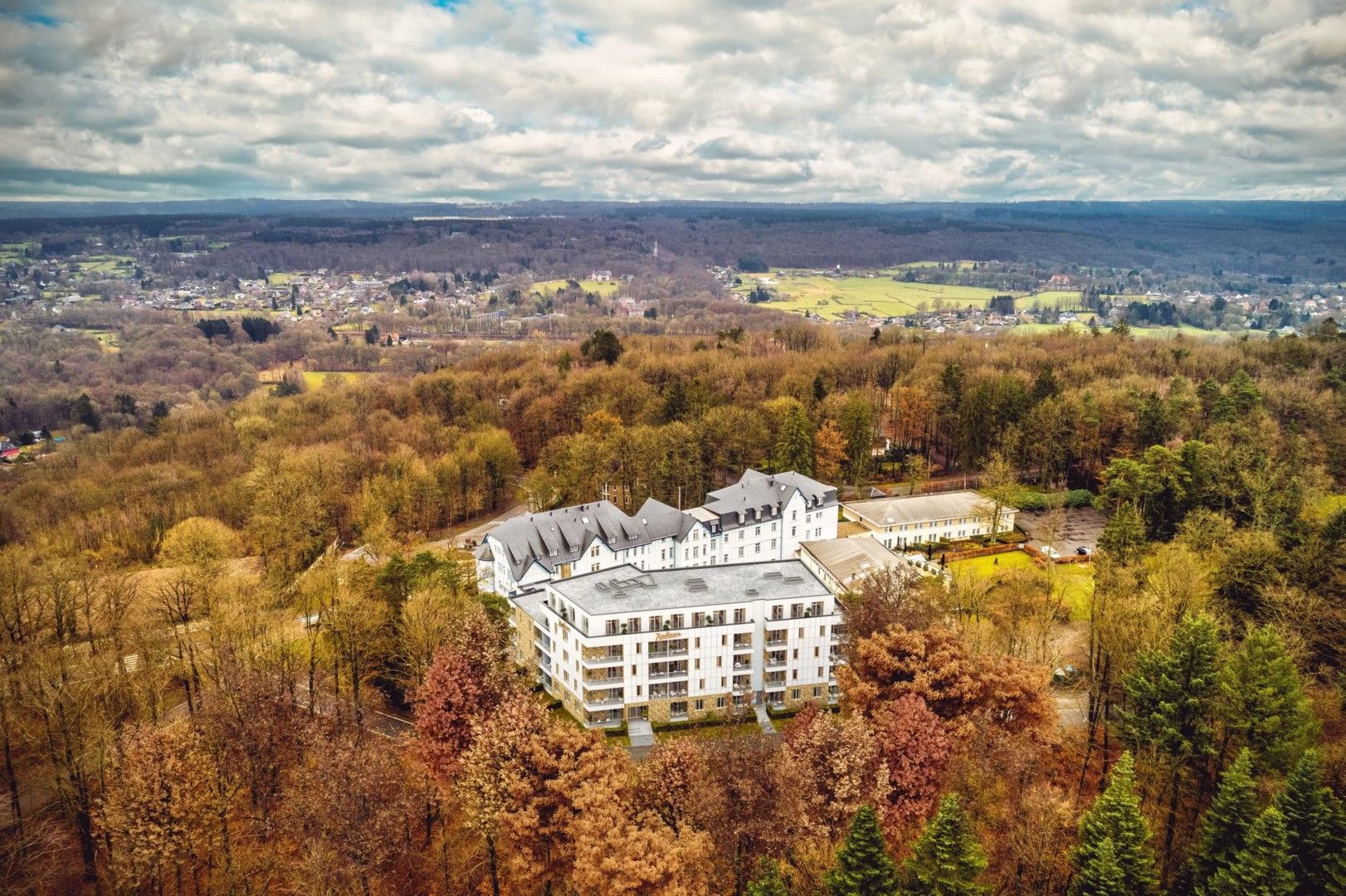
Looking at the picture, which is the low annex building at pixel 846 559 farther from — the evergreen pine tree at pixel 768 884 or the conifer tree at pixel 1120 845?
the evergreen pine tree at pixel 768 884

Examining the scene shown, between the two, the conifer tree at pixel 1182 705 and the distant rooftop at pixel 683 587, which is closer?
the conifer tree at pixel 1182 705

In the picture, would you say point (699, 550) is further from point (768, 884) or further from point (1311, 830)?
point (1311, 830)

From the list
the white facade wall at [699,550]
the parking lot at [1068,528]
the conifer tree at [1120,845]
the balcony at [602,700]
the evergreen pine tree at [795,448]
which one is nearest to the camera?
the conifer tree at [1120,845]

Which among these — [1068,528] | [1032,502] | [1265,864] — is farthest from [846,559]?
[1265,864]

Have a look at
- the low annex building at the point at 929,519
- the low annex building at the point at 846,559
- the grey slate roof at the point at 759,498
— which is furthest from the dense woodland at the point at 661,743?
the grey slate roof at the point at 759,498

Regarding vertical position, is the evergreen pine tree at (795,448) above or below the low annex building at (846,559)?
above
